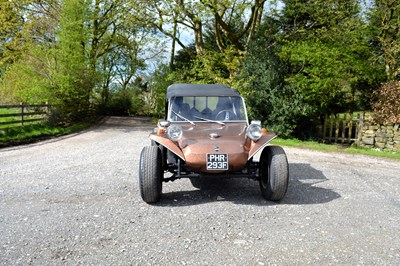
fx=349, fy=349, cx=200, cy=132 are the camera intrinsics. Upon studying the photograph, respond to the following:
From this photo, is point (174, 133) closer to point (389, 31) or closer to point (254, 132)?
point (254, 132)

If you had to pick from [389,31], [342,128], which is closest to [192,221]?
[342,128]

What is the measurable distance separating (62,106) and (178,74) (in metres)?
6.56

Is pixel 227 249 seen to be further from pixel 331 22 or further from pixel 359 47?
pixel 331 22


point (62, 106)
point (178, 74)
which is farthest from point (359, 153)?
point (62, 106)

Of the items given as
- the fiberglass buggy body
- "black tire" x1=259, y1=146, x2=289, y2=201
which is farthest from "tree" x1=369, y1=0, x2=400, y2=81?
"black tire" x1=259, y1=146, x2=289, y2=201

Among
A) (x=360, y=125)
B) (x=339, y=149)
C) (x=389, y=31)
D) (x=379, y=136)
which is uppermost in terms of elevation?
(x=389, y=31)

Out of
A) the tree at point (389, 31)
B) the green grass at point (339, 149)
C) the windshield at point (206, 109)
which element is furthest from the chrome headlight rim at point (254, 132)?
the tree at point (389, 31)

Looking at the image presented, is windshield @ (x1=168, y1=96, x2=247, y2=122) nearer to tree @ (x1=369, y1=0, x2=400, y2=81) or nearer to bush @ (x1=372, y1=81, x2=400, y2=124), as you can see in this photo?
bush @ (x1=372, y1=81, x2=400, y2=124)

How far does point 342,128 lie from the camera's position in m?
15.2

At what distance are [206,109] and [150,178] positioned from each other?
6.62 feet

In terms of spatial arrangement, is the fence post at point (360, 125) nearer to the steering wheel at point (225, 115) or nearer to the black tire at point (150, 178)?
the steering wheel at point (225, 115)

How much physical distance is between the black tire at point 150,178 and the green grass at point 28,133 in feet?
26.7

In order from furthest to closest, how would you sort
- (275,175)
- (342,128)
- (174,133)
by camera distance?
(342,128), (174,133), (275,175)

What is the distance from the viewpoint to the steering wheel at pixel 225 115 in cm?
639
